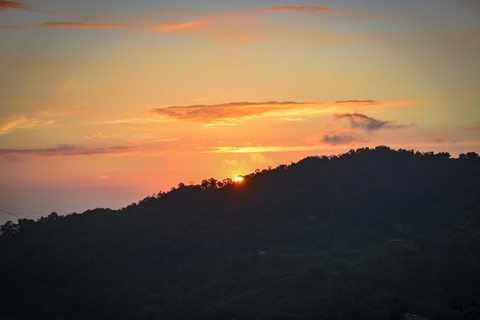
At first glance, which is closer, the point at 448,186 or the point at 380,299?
the point at 380,299

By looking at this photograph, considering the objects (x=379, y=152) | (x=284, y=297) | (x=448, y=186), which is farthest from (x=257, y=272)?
(x=379, y=152)

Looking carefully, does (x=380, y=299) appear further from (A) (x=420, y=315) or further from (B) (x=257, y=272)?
(B) (x=257, y=272)

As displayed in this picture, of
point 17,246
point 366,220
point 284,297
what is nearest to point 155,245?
point 17,246

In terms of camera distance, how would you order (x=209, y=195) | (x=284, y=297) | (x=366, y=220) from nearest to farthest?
(x=284, y=297), (x=366, y=220), (x=209, y=195)

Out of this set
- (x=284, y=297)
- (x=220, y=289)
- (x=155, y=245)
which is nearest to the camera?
(x=284, y=297)

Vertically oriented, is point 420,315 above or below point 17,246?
below

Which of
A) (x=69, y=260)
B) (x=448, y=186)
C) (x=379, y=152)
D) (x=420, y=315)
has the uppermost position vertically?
(x=379, y=152)

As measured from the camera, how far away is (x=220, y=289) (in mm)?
112875

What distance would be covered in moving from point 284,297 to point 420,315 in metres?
23.2

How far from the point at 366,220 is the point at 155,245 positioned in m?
55.3

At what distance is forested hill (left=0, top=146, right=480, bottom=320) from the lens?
328 ft

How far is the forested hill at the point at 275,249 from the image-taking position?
100m

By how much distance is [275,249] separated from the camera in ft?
441

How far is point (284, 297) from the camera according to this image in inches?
3964
